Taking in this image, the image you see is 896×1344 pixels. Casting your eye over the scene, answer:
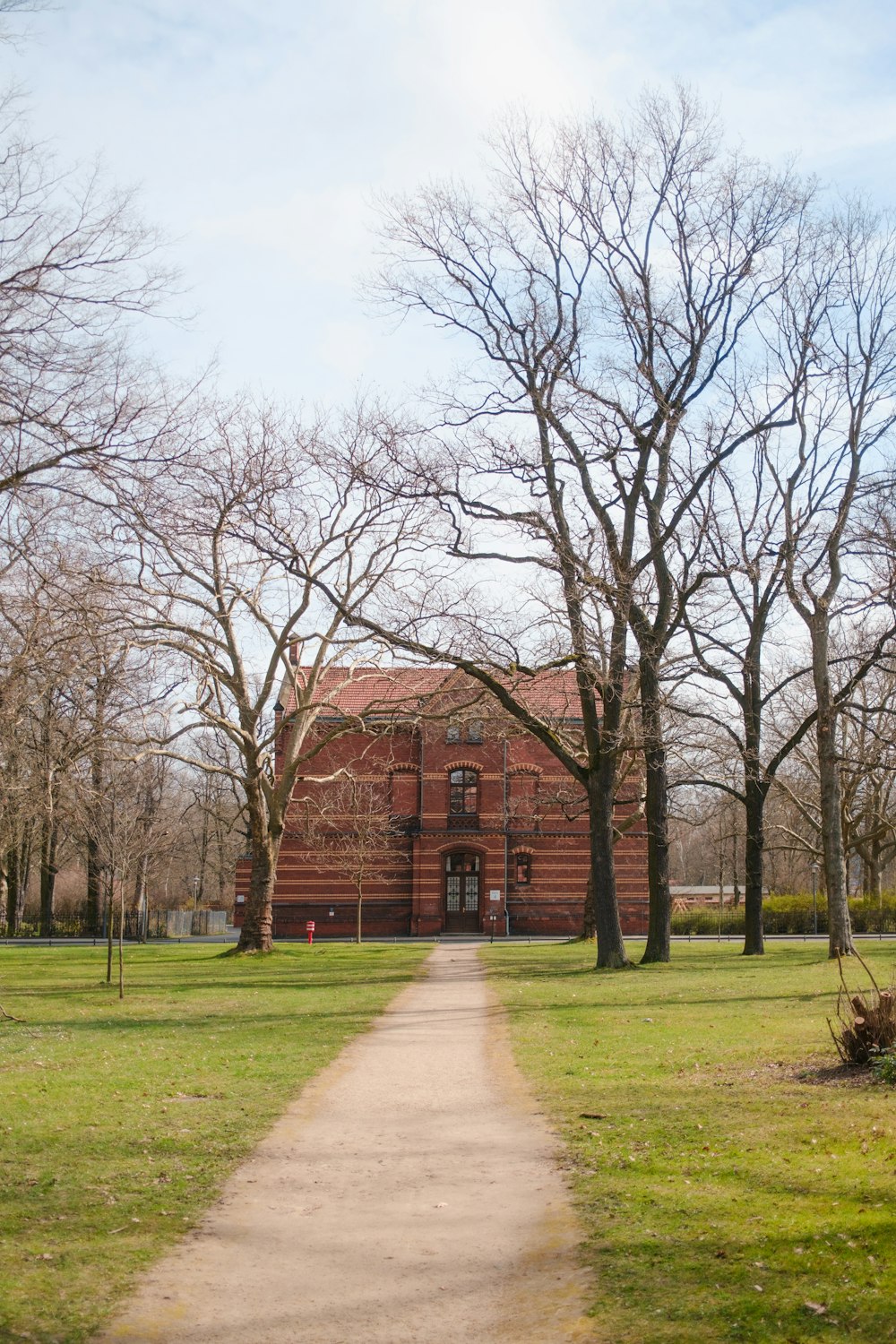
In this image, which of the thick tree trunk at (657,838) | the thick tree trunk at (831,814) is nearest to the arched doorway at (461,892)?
the thick tree trunk at (657,838)

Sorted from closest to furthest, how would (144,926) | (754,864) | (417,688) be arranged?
1. (754,864)
2. (417,688)
3. (144,926)

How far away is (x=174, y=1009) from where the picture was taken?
16938 millimetres

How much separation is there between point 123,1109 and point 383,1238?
157 inches

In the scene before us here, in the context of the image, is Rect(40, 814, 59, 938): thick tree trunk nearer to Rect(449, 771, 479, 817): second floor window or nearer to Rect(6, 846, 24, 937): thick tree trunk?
Rect(6, 846, 24, 937): thick tree trunk

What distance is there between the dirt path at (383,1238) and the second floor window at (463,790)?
3919cm

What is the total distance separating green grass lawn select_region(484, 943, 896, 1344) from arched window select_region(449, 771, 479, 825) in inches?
1347

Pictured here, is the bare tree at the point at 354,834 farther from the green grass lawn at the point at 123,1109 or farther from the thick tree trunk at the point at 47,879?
the green grass lawn at the point at 123,1109

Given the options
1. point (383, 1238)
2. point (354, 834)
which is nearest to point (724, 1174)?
point (383, 1238)

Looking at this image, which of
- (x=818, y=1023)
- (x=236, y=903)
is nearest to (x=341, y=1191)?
(x=818, y=1023)

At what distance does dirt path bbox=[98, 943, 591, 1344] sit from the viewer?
15.6 ft

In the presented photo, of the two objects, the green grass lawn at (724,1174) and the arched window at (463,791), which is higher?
the arched window at (463,791)

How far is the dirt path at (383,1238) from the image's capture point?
187 inches

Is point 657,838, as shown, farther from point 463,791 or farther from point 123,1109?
point 463,791

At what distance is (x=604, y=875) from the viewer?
23453 mm
